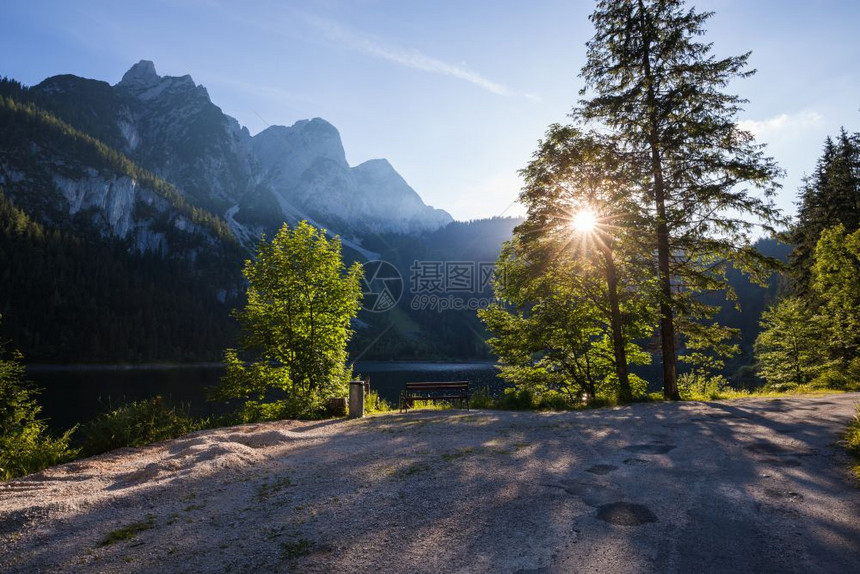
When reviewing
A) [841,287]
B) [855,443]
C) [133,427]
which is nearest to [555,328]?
[855,443]

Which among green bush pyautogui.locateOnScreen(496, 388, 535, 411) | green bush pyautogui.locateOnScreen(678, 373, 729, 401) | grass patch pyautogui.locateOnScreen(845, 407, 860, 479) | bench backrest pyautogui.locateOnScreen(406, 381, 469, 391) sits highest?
grass patch pyautogui.locateOnScreen(845, 407, 860, 479)

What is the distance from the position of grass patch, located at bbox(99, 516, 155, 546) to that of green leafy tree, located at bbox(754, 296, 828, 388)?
3396cm

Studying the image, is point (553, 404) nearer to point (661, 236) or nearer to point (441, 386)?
point (441, 386)

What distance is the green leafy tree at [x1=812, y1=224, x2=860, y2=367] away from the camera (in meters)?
24.0

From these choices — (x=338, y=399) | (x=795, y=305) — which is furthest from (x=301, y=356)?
(x=795, y=305)

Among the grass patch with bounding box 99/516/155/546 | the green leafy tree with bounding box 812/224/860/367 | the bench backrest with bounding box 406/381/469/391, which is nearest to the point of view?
the grass patch with bounding box 99/516/155/546

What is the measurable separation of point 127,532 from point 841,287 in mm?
34134

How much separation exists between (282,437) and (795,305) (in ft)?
122

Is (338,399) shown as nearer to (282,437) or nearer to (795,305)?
(282,437)

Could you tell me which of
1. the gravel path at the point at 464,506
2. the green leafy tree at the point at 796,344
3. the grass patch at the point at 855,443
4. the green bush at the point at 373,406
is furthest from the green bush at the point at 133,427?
the green leafy tree at the point at 796,344

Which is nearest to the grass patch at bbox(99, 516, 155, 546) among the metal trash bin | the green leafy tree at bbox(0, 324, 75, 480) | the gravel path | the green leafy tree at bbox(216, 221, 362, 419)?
the gravel path

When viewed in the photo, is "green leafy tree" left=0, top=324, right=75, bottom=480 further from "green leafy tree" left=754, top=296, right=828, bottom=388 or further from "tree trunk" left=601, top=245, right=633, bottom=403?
"green leafy tree" left=754, top=296, right=828, bottom=388

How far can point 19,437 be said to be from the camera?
11055mm

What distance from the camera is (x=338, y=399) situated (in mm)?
15570
